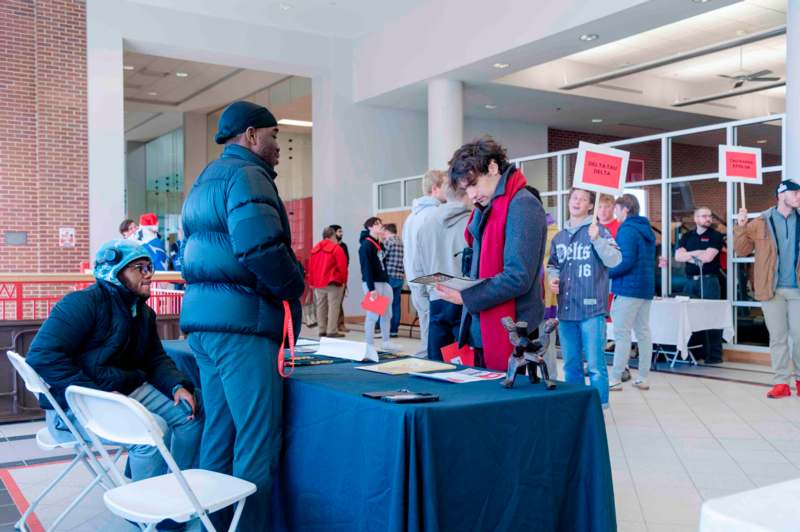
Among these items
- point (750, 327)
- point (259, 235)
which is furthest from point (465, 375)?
point (750, 327)

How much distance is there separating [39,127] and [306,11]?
430 cm

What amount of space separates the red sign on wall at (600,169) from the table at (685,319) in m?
3.14

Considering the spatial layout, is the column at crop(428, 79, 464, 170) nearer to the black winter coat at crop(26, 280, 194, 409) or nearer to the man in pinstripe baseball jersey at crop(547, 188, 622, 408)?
the man in pinstripe baseball jersey at crop(547, 188, 622, 408)

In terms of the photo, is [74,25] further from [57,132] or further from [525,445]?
[525,445]

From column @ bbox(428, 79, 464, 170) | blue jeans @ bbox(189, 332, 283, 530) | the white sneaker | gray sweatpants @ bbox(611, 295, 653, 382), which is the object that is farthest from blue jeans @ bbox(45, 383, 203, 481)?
column @ bbox(428, 79, 464, 170)

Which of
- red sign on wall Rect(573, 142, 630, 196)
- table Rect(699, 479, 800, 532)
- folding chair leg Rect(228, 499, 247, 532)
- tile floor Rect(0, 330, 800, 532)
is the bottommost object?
tile floor Rect(0, 330, 800, 532)

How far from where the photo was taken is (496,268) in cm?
277

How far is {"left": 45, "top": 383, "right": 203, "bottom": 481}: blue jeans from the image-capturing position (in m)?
2.81

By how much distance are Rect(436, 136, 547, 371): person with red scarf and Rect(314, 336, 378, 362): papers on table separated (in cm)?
35

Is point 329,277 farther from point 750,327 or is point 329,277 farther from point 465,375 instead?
point 465,375

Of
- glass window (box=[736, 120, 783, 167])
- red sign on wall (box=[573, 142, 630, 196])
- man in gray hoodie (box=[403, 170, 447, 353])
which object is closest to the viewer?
red sign on wall (box=[573, 142, 630, 196])

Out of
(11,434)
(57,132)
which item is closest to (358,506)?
(11,434)

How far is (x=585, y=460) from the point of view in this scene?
2148mm

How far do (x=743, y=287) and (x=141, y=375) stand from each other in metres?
6.30
